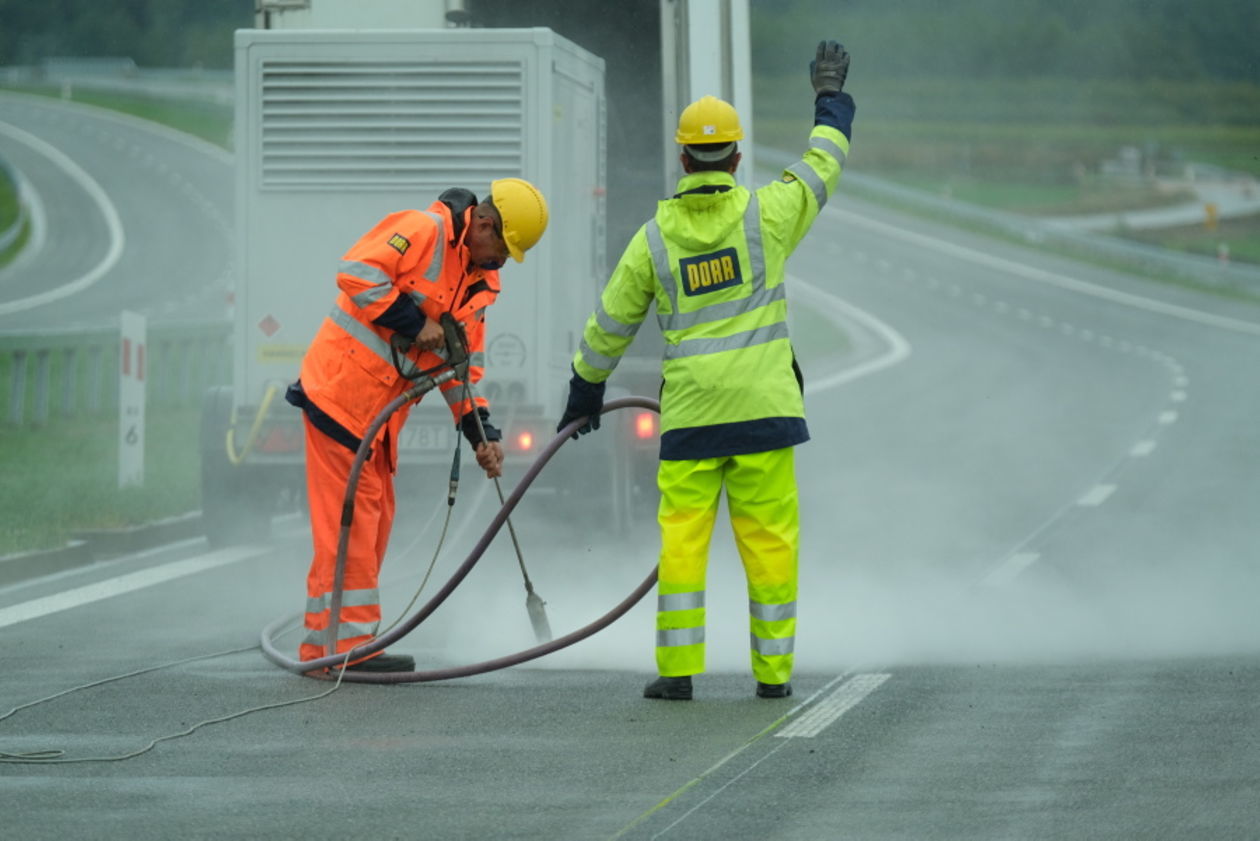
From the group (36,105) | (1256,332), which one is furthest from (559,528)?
(36,105)

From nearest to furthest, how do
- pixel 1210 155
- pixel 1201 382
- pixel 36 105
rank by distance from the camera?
1. pixel 1201 382
2. pixel 1210 155
3. pixel 36 105

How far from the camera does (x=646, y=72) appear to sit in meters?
13.1

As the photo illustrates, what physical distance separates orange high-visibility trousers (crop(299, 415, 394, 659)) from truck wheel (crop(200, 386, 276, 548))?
3809 millimetres

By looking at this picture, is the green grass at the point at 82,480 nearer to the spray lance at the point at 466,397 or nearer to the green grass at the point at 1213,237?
the spray lance at the point at 466,397

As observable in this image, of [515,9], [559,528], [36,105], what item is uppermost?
[36,105]

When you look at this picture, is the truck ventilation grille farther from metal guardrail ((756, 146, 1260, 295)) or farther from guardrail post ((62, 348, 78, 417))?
metal guardrail ((756, 146, 1260, 295))

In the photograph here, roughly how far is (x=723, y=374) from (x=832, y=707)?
45.2 inches

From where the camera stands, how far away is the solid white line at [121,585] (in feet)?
31.5

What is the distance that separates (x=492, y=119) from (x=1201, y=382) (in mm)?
19967

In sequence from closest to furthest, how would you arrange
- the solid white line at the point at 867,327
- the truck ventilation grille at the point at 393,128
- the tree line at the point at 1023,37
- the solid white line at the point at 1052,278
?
the truck ventilation grille at the point at 393,128
the solid white line at the point at 867,327
the solid white line at the point at 1052,278
the tree line at the point at 1023,37

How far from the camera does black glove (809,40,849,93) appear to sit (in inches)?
282

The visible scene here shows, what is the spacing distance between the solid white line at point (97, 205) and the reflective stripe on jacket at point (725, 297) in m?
39.3

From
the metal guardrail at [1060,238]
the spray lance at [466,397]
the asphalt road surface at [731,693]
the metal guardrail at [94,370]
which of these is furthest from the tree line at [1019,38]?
the spray lance at [466,397]

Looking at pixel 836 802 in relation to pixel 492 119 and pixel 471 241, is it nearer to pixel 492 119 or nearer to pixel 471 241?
pixel 471 241
